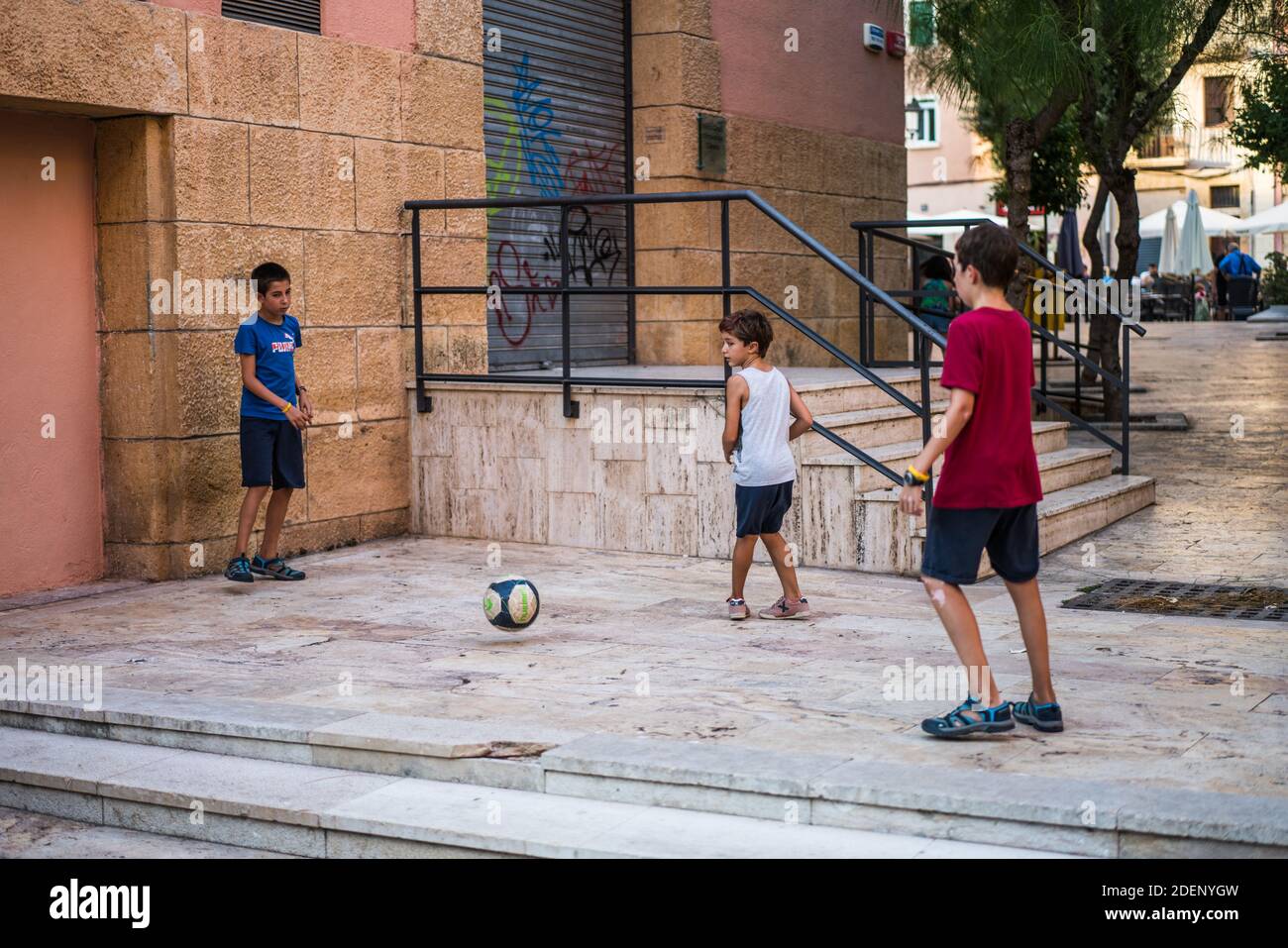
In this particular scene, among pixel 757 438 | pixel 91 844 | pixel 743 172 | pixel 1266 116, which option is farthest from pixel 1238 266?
pixel 91 844

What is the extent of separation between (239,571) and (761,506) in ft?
9.56

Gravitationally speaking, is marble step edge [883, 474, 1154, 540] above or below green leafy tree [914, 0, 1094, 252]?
below

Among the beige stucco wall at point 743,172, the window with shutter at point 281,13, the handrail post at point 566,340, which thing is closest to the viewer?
the window with shutter at point 281,13

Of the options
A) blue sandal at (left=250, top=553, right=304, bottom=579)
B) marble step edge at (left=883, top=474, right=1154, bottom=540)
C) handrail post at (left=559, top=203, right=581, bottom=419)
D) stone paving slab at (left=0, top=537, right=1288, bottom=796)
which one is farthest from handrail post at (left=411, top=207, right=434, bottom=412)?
marble step edge at (left=883, top=474, right=1154, bottom=540)

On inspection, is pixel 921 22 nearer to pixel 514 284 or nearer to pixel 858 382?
pixel 514 284

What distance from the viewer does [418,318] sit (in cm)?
1009

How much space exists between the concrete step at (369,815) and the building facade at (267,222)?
130 inches

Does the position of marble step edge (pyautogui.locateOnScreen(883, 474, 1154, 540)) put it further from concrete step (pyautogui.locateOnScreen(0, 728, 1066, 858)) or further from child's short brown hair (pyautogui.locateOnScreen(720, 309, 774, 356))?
concrete step (pyautogui.locateOnScreen(0, 728, 1066, 858))

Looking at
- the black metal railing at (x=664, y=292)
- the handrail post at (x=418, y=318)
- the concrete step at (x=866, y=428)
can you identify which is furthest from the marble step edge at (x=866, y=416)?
the handrail post at (x=418, y=318)

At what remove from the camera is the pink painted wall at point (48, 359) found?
8.34 metres

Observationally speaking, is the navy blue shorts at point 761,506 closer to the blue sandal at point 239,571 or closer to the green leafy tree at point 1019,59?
the blue sandal at point 239,571

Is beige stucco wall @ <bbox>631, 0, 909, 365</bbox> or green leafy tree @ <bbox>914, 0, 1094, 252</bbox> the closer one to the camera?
green leafy tree @ <bbox>914, 0, 1094, 252</bbox>

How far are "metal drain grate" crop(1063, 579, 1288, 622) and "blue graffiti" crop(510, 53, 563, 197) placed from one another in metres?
5.65

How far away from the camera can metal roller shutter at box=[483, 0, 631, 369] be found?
38.1ft
